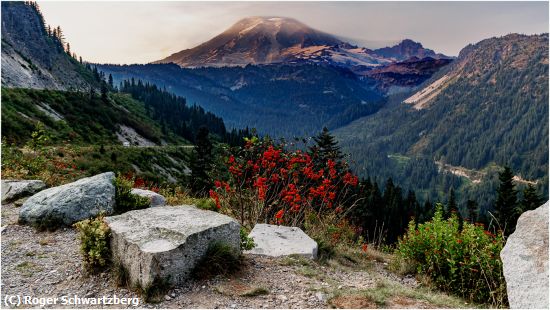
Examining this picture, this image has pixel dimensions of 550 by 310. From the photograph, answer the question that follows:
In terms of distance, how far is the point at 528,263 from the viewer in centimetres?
608

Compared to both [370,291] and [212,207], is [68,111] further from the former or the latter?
[370,291]

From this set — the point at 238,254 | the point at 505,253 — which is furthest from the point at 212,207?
the point at 505,253

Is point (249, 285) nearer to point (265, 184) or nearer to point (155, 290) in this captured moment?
point (155, 290)

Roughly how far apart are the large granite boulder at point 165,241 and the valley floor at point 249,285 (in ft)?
1.19

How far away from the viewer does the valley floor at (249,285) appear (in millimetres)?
6441

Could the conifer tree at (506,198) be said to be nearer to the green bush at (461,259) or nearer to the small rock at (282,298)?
the green bush at (461,259)

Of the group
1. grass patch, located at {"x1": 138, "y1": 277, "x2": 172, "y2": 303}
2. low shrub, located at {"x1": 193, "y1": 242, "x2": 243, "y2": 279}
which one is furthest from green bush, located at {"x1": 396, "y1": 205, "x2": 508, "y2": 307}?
grass patch, located at {"x1": 138, "y1": 277, "x2": 172, "y2": 303}

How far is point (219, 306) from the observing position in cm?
628

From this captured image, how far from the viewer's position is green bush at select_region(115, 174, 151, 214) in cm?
1143

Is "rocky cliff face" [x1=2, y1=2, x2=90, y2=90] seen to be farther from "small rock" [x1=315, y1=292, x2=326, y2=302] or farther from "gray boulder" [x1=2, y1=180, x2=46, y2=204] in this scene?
"small rock" [x1=315, y1=292, x2=326, y2=302]

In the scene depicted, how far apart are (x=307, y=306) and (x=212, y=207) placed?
236 inches

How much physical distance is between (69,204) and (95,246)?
356 centimetres

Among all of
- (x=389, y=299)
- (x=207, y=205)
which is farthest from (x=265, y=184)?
(x=389, y=299)

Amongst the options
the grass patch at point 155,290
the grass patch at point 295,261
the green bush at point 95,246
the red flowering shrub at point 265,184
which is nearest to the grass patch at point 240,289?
the grass patch at point 155,290
